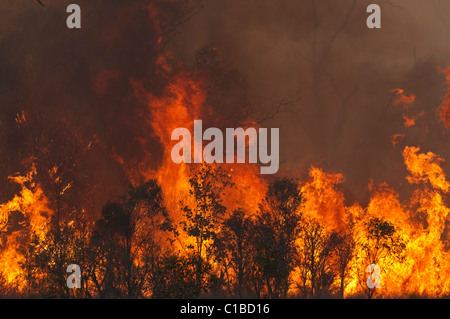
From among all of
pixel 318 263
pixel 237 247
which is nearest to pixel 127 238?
pixel 237 247

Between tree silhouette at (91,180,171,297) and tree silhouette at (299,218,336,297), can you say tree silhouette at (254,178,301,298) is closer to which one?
tree silhouette at (299,218,336,297)

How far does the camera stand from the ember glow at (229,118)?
40688 millimetres

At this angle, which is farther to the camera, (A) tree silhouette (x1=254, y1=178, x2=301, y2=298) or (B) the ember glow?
(B) the ember glow

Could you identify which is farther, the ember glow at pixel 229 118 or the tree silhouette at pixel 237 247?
the ember glow at pixel 229 118

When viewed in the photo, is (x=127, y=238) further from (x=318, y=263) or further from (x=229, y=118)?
(x=229, y=118)

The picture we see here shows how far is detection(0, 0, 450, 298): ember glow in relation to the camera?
40.7 m

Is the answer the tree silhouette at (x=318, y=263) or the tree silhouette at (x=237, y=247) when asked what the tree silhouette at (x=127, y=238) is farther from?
the tree silhouette at (x=318, y=263)

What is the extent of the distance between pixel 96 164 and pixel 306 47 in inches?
887

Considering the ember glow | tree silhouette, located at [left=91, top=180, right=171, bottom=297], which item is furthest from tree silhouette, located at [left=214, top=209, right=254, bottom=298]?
the ember glow

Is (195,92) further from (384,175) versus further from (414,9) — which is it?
(414,9)

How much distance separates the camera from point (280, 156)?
47781 mm

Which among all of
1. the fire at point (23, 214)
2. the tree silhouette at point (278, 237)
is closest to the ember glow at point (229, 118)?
the fire at point (23, 214)

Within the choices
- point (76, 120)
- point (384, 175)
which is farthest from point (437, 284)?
point (76, 120)

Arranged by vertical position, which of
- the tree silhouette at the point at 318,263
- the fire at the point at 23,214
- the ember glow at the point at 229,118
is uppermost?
the ember glow at the point at 229,118
